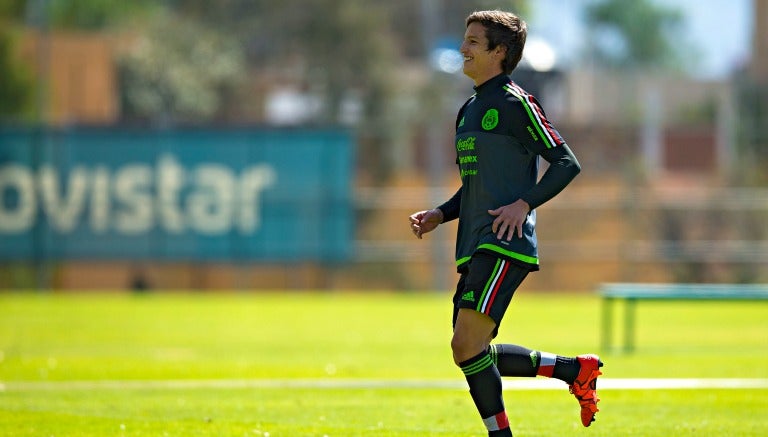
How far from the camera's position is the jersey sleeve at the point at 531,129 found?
24.2ft

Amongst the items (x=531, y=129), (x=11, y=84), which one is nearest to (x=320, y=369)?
(x=531, y=129)

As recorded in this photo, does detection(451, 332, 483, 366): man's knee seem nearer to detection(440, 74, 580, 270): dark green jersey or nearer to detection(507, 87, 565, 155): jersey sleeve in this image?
detection(440, 74, 580, 270): dark green jersey

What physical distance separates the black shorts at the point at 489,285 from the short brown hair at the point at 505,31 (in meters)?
1.08

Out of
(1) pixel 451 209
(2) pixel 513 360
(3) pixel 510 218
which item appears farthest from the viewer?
(1) pixel 451 209

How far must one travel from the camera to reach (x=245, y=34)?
166 feet

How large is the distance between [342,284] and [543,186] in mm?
27985

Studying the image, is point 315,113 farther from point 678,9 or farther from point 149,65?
point 678,9

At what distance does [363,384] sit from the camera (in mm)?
12852

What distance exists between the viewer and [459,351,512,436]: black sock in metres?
7.33

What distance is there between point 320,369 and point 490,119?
7.61 m

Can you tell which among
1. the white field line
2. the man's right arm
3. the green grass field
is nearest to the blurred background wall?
the green grass field

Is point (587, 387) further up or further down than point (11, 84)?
further down

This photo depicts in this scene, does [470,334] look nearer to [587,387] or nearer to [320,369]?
[587,387]

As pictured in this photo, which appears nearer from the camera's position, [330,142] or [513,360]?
[513,360]
